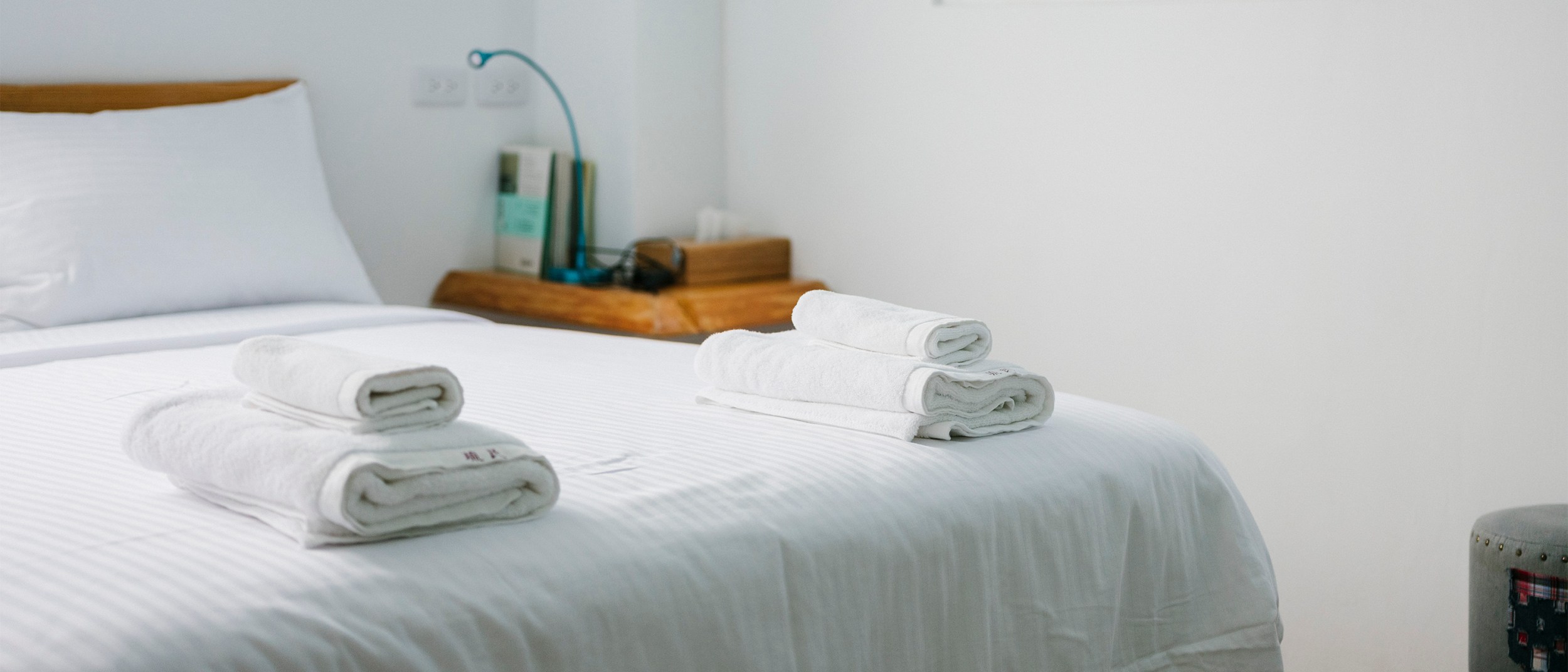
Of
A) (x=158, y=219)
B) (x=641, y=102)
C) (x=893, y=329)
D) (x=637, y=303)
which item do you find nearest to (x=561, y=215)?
(x=641, y=102)

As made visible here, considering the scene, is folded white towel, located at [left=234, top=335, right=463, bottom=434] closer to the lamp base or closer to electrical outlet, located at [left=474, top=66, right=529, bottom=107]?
the lamp base

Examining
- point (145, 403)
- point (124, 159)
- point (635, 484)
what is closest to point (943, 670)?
point (635, 484)

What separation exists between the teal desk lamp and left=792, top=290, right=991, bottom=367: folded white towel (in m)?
1.46

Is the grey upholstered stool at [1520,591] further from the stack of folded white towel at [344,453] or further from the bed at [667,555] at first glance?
Result: the stack of folded white towel at [344,453]

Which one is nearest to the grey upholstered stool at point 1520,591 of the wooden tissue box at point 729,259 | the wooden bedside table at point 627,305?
the wooden bedside table at point 627,305

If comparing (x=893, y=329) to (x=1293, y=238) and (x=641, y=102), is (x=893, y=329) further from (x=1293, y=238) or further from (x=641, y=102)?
(x=641, y=102)

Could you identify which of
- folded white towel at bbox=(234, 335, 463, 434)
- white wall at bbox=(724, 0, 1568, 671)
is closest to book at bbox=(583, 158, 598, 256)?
white wall at bbox=(724, 0, 1568, 671)

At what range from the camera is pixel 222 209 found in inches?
89.3

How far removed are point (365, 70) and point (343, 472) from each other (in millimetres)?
2144

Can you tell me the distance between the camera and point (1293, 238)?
228cm

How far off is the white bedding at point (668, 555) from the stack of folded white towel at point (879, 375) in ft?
0.08

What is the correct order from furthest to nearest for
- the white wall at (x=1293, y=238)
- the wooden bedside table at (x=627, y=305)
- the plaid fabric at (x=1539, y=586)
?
the wooden bedside table at (x=627, y=305)
the white wall at (x=1293, y=238)
the plaid fabric at (x=1539, y=586)

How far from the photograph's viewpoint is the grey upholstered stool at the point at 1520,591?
1659 millimetres

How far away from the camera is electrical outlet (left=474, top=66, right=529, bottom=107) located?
3156 mm
